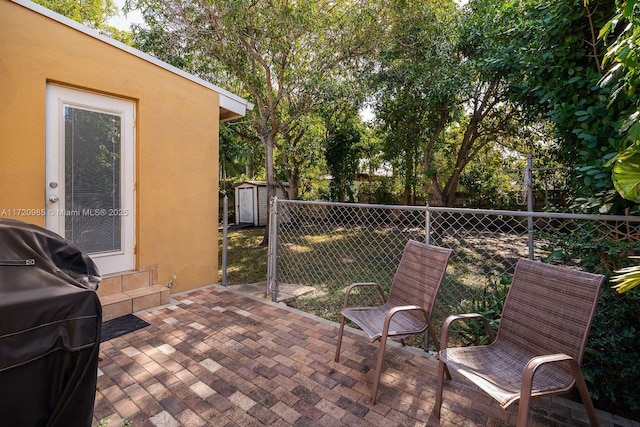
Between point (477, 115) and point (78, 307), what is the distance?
10657mm

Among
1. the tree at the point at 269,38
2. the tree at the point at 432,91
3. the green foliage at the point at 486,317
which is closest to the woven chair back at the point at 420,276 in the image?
the green foliage at the point at 486,317

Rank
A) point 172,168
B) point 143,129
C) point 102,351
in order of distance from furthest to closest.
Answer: point 172,168 < point 143,129 < point 102,351

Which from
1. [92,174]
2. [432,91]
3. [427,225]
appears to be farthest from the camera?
[432,91]

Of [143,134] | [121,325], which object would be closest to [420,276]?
[121,325]

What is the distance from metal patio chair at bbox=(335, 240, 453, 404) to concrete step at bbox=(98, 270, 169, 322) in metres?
2.41

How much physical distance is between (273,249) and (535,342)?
9.29 ft

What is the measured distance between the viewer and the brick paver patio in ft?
6.49

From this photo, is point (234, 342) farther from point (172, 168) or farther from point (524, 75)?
point (524, 75)

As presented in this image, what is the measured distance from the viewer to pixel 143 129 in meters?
3.86

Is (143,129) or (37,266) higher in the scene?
(143,129)

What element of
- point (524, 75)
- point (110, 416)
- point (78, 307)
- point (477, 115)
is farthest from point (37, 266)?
point (477, 115)

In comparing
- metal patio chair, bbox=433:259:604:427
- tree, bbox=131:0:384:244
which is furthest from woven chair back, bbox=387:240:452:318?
tree, bbox=131:0:384:244

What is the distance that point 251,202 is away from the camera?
13.1m

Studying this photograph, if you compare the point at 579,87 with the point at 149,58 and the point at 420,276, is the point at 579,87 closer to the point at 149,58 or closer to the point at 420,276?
the point at 420,276
